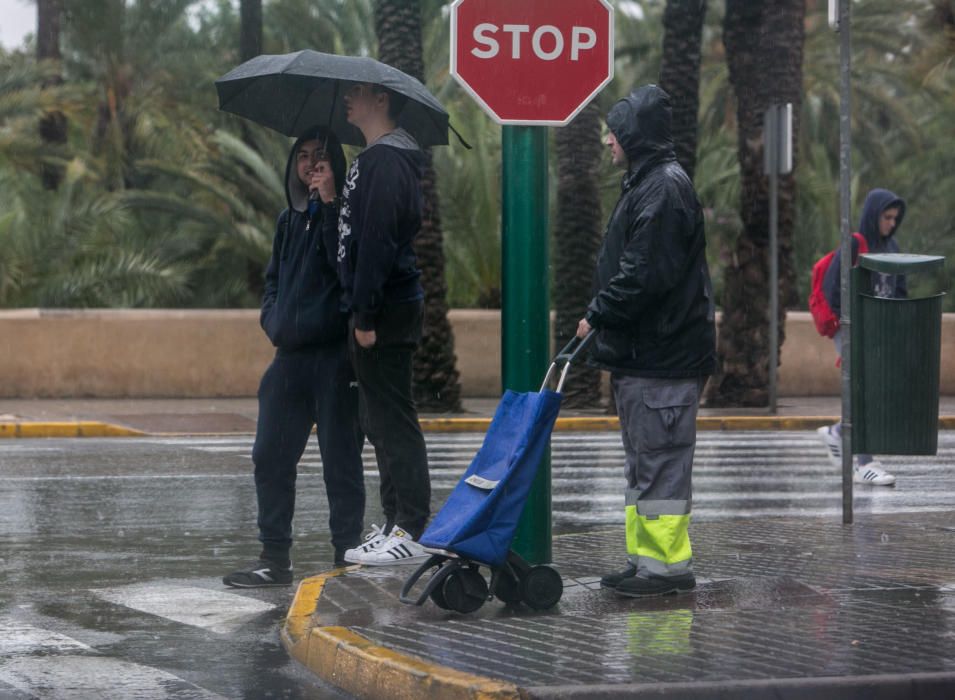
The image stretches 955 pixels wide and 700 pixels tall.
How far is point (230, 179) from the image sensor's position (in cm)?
2414

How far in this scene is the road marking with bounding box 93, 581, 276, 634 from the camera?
6363mm

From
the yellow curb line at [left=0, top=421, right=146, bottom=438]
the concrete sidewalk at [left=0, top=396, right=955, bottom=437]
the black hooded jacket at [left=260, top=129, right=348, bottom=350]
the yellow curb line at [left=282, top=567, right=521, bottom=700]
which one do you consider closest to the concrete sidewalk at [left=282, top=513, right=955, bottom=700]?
the yellow curb line at [left=282, top=567, right=521, bottom=700]

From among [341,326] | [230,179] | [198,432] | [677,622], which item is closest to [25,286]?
[230,179]

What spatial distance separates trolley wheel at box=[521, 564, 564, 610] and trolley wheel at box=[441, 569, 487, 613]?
0.51 feet

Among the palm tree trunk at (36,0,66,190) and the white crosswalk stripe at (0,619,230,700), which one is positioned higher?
the palm tree trunk at (36,0,66,190)

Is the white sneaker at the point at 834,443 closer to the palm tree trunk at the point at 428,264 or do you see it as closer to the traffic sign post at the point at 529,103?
the traffic sign post at the point at 529,103

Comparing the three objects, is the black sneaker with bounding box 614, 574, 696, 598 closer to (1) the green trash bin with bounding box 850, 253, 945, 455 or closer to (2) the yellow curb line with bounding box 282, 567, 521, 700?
(2) the yellow curb line with bounding box 282, 567, 521, 700

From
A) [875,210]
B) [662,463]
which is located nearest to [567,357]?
[662,463]

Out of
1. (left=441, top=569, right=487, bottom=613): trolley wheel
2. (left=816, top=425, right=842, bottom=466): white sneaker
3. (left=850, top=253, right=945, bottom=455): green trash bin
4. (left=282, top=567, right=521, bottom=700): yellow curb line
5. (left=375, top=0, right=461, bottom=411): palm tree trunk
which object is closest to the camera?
(left=282, top=567, right=521, bottom=700): yellow curb line

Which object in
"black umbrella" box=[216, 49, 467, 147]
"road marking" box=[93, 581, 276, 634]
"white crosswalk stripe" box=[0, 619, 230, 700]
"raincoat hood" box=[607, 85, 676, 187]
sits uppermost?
"black umbrella" box=[216, 49, 467, 147]

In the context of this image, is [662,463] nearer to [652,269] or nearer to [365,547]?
[652,269]

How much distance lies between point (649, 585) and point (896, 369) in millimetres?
2772

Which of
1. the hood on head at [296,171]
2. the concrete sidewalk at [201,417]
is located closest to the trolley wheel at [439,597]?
the hood on head at [296,171]

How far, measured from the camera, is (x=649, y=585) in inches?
245
